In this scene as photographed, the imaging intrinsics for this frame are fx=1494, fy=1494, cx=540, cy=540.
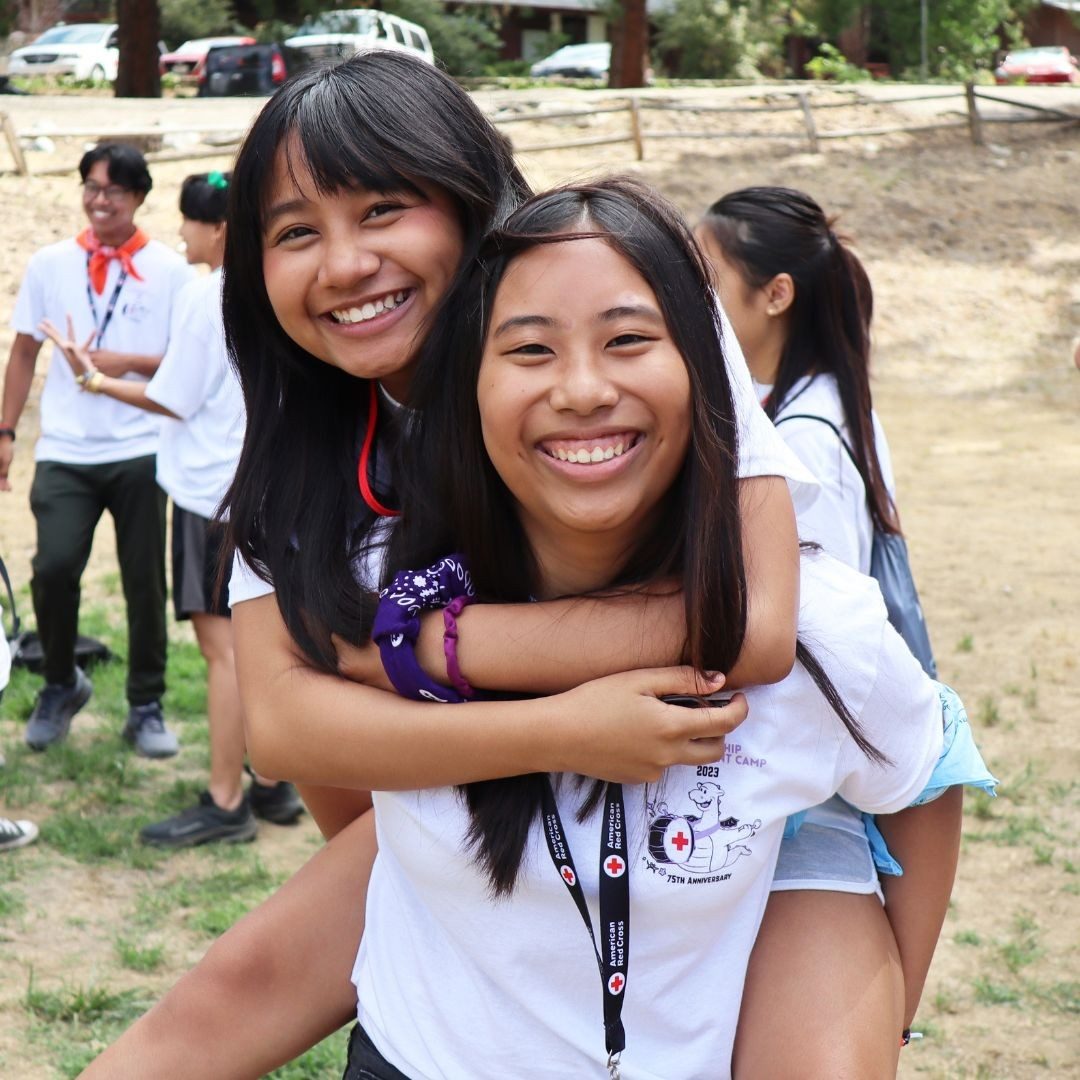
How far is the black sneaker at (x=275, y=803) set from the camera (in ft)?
17.0

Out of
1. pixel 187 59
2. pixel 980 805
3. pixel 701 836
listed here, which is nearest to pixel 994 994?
pixel 980 805

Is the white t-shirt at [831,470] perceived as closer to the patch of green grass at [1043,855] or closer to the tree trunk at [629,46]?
the patch of green grass at [1043,855]

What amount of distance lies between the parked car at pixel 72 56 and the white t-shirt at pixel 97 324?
2357cm

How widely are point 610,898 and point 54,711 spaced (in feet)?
15.2

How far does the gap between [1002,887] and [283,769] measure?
331 cm

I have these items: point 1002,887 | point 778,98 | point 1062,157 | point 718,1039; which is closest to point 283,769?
point 718,1039

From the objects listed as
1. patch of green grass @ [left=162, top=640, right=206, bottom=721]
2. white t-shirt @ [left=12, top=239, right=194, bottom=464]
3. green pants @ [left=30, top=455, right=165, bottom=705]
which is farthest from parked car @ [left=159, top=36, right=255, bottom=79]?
green pants @ [left=30, top=455, right=165, bottom=705]

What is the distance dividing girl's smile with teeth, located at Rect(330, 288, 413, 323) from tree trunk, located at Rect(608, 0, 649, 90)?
24.3m

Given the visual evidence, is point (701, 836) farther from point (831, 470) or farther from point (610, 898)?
point (831, 470)

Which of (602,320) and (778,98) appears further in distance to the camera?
(778,98)

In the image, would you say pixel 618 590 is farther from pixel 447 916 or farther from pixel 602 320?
pixel 447 916

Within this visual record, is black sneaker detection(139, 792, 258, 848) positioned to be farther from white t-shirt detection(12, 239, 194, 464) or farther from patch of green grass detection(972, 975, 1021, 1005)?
patch of green grass detection(972, 975, 1021, 1005)

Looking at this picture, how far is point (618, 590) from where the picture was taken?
5.81 ft

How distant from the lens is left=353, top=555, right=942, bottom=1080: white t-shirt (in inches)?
65.9
